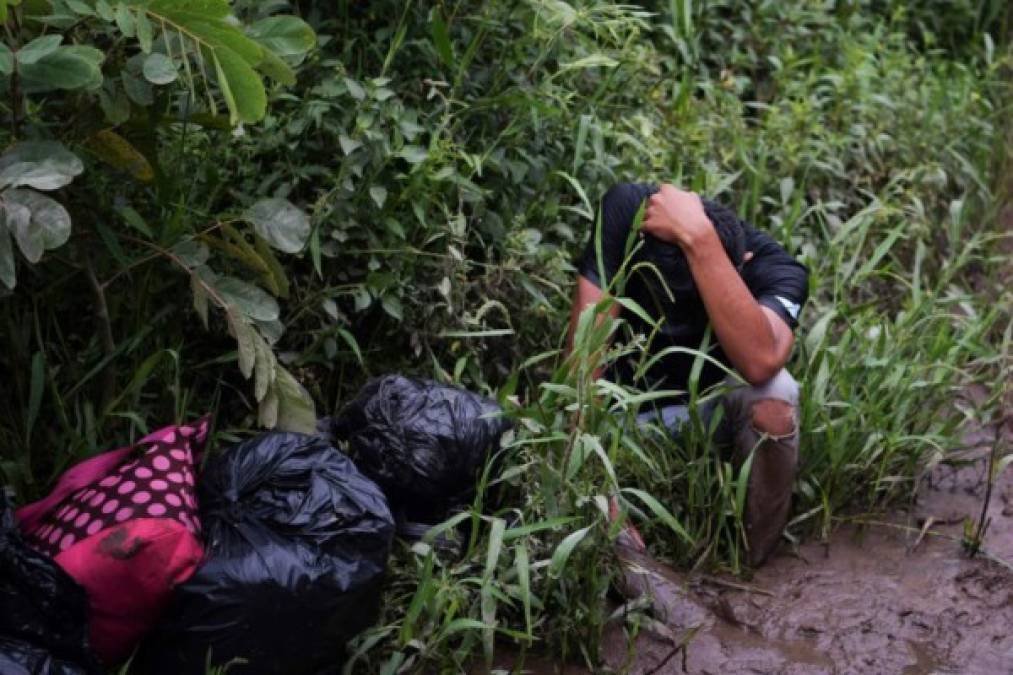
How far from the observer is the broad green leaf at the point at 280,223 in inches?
132

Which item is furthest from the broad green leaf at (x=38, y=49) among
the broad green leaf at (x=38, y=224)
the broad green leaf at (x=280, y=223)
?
the broad green leaf at (x=280, y=223)

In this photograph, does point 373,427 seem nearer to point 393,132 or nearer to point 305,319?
point 305,319

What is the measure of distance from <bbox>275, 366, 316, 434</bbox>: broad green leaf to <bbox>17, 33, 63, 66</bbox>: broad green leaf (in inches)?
37.3

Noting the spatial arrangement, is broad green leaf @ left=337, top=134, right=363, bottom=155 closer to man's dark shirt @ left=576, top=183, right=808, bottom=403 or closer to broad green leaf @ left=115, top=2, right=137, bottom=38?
man's dark shirt @ left=576, top=183, right=808, bottom=403

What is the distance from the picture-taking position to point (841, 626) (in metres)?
3.69

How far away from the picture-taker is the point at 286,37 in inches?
127

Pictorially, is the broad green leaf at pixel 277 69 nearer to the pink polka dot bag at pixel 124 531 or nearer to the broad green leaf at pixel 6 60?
the broad green leaf at pixel 6 60

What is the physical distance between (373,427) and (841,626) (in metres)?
1.35

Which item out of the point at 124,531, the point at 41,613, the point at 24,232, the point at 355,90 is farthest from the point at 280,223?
the point at 41,613

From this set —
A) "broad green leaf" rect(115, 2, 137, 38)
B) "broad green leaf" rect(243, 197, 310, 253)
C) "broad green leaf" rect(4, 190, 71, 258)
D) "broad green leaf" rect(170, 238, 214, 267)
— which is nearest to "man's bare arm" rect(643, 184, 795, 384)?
"broad green leaf" rect(243, 197, 310, 253)

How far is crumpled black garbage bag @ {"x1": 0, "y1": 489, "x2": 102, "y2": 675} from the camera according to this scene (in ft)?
9.01

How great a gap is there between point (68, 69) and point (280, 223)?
662mm

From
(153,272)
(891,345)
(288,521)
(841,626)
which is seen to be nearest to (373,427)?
(288,521)

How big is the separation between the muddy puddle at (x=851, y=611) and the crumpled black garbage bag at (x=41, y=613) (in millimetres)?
970
